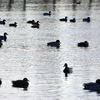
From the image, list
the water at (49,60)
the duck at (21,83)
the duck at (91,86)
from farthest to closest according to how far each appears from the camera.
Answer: the duck at (21,83) → the duck at (91,86) → the water at (49,60)

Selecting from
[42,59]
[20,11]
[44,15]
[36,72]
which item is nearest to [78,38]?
[42,59]

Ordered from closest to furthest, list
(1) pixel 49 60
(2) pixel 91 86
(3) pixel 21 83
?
(2) pixel 91 86
(3) pixel 21 83
(1) pixel 49 60

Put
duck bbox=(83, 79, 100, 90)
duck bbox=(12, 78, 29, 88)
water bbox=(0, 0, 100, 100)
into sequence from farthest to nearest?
duck bbox=(12, 78, 29, 88), duck bbox=(83, 79, 100, 90), water bbox=(0, 0, 100, 100)

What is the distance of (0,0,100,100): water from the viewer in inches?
1412

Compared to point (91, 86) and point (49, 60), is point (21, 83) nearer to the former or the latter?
point (91, 86)

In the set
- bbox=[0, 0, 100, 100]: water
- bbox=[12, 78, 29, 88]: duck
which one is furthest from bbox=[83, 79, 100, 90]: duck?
bbox=[12, 78, 29, 88]: duck

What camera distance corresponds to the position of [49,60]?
48156 millimetres

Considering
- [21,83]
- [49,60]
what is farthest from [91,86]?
[49,60]

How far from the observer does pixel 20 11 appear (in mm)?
108312

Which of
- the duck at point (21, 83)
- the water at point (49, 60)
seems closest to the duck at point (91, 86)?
the water at point (49, 60)

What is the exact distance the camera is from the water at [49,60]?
3588cm

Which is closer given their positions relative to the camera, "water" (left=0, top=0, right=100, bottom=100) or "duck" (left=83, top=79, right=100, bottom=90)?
"water" (left=0, top=0, right=100, bottom=100)

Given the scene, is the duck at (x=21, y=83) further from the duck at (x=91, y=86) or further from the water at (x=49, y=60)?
the duck at (x=91, y=86)

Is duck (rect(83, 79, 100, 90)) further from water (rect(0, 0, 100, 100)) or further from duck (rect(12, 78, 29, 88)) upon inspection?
duck (rect(12, 78, 29, 88))
